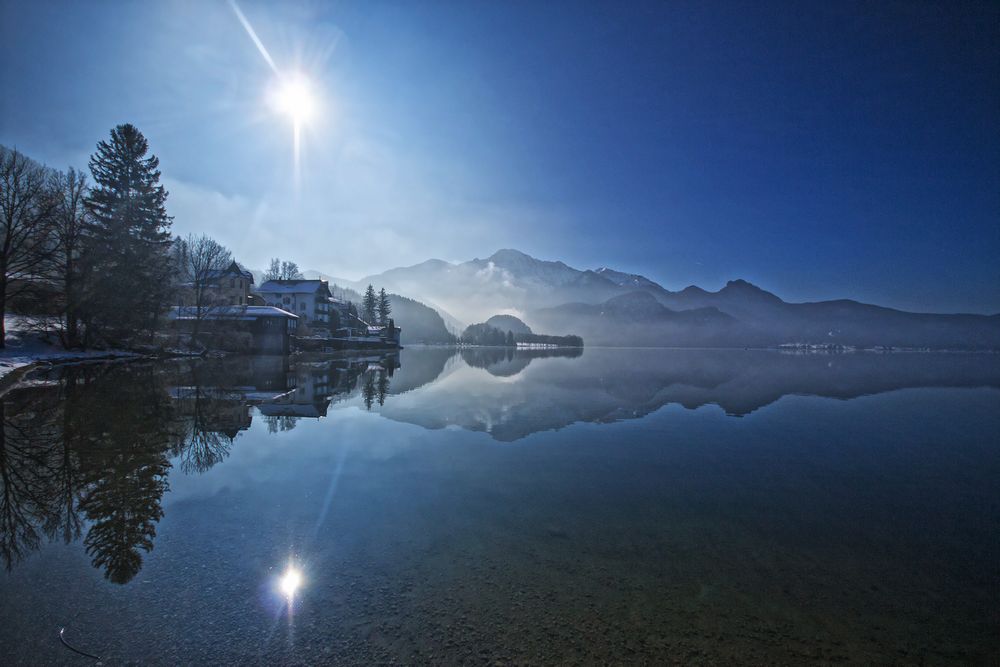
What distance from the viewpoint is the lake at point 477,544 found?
475 cm

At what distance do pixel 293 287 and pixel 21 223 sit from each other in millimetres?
63267

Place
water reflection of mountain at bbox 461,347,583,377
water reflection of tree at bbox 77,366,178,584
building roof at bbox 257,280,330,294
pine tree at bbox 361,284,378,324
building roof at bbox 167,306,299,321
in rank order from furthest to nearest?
pine tree at bbox 361,284,378,324 < building roof at bbox 257,280,330,294 < building roof at bbox 167,306,299,321 < water reflection of mountain at bbox 461,347,583,377 < water reflection of tree at bbox 77,366,178,584

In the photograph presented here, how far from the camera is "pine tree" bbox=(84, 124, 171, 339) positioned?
39375 mm

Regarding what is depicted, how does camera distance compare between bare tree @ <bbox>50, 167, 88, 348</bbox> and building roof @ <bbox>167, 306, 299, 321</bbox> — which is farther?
building roof @ <bbox>167, 306, 299, 321</bbox>

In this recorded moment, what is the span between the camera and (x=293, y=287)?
3772 inches

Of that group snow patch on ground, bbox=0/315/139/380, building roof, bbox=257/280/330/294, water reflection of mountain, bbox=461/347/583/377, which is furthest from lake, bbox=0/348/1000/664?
building roof, bbox=257/280/330/294

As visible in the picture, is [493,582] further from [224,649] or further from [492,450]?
[492,450]

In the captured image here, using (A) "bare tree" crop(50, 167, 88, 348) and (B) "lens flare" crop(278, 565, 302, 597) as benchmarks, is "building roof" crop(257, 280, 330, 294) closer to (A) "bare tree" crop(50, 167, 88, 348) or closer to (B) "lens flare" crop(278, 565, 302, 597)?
(A) "bare tree" crop(50, 167, 88, 348)

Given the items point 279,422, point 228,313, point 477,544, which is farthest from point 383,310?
point 477,544

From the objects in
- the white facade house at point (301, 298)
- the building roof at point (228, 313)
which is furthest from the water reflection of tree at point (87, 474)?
the white facade house at point (301, 298)

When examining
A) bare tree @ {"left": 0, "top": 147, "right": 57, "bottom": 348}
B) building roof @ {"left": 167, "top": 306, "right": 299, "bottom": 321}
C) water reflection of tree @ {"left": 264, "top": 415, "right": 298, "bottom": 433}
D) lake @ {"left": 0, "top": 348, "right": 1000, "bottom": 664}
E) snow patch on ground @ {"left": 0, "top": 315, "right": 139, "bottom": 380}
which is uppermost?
bare tree @ {"left": 0, "top": 147, "right": 57, "bottom": 348}

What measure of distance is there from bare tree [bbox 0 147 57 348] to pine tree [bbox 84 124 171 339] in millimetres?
4104

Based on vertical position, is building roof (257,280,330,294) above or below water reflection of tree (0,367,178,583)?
above

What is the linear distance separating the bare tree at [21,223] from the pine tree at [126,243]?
4104 millimetres
